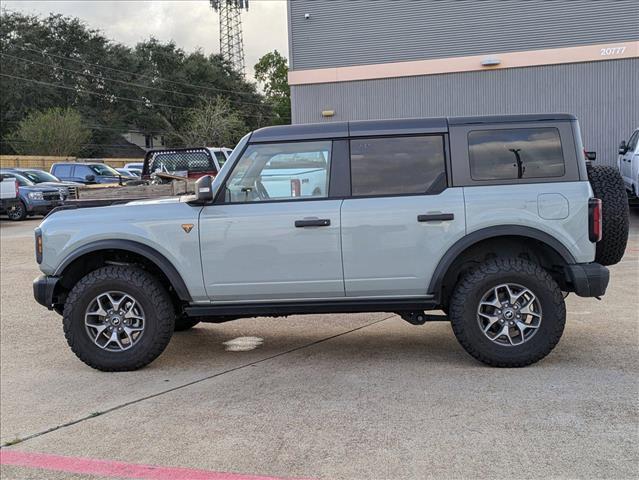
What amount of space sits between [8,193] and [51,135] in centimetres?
3127

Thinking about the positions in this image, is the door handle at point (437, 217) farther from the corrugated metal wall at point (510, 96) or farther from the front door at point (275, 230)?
the corrugated metal wall at point (510, 96)

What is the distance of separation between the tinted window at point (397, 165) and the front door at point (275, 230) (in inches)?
9.8

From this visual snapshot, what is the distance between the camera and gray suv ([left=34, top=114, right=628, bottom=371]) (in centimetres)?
496

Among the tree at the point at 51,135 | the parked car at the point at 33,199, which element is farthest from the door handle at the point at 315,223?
the tree at the point at 51,135

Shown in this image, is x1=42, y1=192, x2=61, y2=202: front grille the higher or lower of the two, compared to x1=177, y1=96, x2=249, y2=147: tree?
lower

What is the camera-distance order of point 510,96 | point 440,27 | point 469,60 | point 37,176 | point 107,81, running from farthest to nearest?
point 107,81
point 37,176
point 440,27
point 469,60
point 510,96

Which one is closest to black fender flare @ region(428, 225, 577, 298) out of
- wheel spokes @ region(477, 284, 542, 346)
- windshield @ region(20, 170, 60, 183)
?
wheel spokes @ region(477, 284, 542, 346)

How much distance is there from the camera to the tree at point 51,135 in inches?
1881

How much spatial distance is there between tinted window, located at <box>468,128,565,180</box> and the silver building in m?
16.5

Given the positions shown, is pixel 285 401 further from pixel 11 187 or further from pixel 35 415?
pixel 11 187

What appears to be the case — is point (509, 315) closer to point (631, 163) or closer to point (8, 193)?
point (631, 163)

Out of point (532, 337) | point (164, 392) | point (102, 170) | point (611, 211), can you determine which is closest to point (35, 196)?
point (102, 170)

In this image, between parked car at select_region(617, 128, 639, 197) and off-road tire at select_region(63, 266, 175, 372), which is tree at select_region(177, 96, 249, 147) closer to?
parked car at select_region(617, 128, 639, 197)

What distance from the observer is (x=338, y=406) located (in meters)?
4.39
